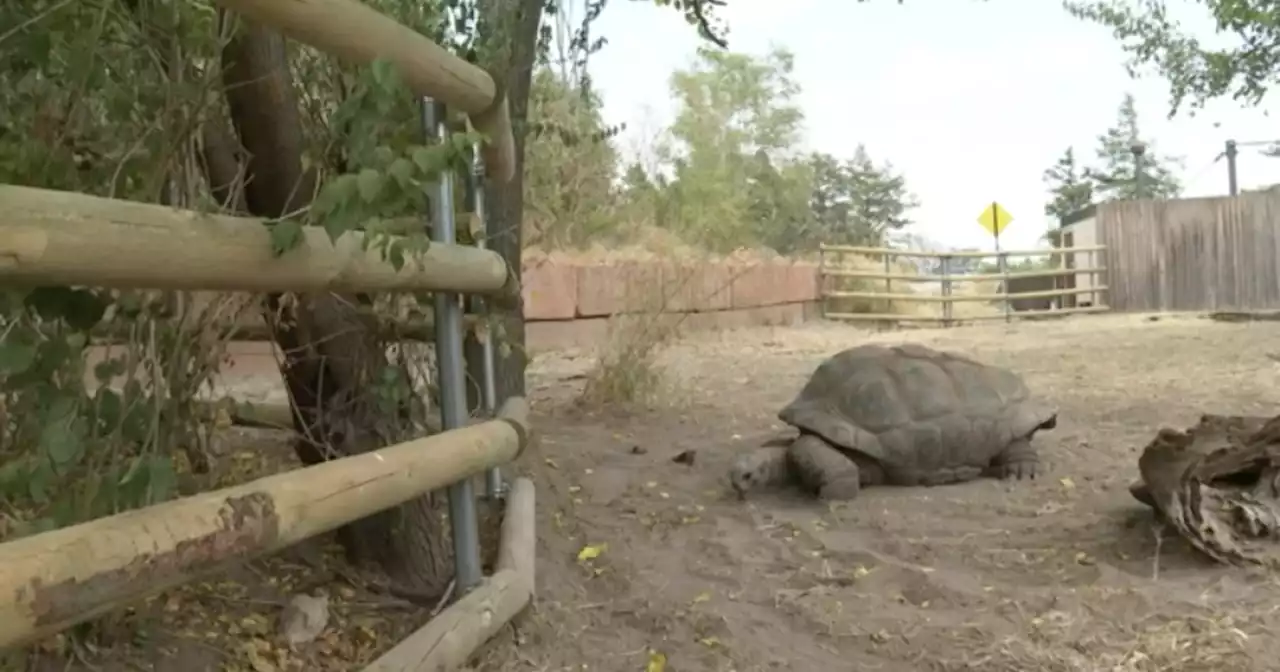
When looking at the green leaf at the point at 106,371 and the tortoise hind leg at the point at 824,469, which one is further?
the tortoise hind leg at the point at 824,469

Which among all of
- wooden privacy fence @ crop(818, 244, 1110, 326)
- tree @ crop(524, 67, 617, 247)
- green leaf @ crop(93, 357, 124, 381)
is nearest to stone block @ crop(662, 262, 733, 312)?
tree @ crop(524, 67, 617, 247)

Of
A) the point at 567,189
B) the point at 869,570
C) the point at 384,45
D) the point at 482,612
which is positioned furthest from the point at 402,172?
the point at 567,189

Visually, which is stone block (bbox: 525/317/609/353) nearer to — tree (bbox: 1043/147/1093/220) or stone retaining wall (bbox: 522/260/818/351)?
stone retaining wall (bbox: 522/260/818/351)

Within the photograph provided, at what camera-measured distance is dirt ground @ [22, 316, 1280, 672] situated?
2846 millimetres

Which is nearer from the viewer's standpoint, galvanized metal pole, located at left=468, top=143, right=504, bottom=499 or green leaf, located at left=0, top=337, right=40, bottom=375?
green leaf, located at left=0, top=337, right=40, bottom=375

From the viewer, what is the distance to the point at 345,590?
10.1 ft

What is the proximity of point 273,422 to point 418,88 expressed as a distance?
1374 mm

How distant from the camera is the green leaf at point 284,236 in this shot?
1.97 metres

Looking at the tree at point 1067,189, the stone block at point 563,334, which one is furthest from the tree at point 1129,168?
the stone block at point 563,334

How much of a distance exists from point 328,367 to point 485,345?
72 centimetres

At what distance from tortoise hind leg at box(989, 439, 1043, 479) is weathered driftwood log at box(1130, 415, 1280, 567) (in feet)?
3.77

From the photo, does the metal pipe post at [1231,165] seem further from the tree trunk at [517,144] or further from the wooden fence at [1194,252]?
the tree trunk at [517,144]

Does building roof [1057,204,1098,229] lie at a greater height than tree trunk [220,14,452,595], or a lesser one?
greater

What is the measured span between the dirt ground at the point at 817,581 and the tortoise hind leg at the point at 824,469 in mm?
74
